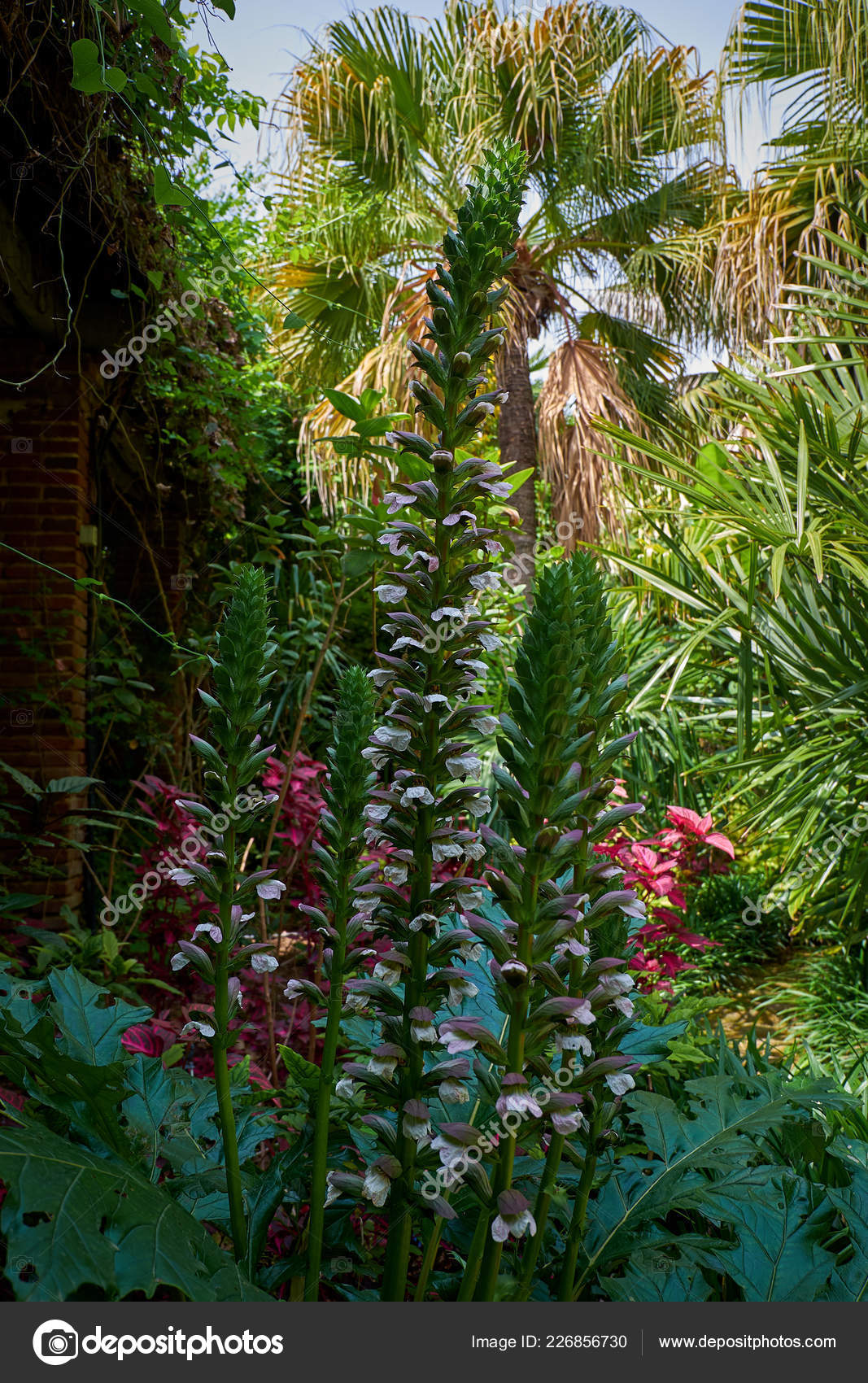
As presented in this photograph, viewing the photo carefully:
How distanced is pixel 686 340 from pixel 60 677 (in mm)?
6879

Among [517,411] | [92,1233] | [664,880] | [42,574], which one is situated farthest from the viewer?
[517,411]

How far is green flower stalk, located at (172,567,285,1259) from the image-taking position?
0.84 m

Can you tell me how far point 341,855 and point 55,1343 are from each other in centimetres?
46

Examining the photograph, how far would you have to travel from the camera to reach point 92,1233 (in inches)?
25.4

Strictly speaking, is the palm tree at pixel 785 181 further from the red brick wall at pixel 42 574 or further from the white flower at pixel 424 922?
the white flower at pixel 424 922

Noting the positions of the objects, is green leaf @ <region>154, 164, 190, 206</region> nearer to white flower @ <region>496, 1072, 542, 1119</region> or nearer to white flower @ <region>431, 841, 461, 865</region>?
white flower @ <region>431, 841, 461, 865</region>

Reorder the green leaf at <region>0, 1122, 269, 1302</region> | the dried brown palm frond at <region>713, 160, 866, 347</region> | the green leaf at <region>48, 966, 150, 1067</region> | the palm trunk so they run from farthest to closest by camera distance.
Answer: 1. the palm trunk
2. the dried brown palm frond at <region>713, 160, 866, 347</region>
3. the green leaf at <region>48, 966, 150, 1067</region>
4. the green leaf at <region>0, 1122, 269, 1302</region>

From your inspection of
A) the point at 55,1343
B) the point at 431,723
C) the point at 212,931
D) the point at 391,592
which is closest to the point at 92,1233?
the point at 55,1343

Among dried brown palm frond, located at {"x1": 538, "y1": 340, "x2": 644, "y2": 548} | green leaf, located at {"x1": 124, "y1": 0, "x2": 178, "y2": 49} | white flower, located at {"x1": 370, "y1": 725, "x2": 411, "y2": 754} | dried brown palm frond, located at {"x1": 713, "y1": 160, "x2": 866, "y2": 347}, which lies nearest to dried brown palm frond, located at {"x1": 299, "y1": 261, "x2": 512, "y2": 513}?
dried brown palm frond, located at {"x1": 538, "y1": 340, "x2": 644, "y2": 548}

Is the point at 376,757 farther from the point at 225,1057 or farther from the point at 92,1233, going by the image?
the point at 92,1233

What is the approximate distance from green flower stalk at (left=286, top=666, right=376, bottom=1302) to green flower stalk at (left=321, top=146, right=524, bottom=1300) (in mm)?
30

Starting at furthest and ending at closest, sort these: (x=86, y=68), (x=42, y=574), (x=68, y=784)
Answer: (x=42, y=574)
(x=68, y=784)
(x=86, y=68)

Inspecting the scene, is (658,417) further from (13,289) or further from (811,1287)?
(811,1287)

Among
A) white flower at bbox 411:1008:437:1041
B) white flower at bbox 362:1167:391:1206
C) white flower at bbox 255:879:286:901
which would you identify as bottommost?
white flower at bbox 362:1167:391:1206
